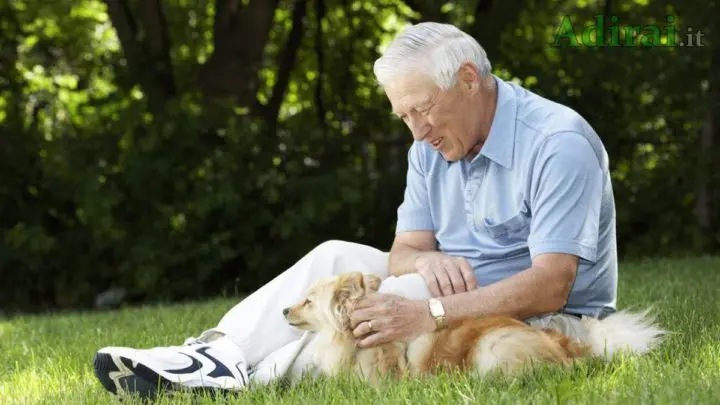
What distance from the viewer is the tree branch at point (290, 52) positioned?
36.4ft

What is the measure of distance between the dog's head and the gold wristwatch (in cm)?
22

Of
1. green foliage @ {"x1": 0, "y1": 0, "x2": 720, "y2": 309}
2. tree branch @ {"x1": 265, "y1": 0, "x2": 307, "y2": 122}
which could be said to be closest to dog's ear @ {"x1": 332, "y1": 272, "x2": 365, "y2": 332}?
green foliage @ {"x1": 0, "y1": 0, "x2": 720, "y2": 309}

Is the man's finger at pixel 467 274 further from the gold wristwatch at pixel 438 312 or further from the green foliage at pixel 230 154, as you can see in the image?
the green foliage at pixel 230 154

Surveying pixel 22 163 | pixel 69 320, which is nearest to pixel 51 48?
pixel 22 163

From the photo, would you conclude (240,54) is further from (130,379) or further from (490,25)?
(130,379)

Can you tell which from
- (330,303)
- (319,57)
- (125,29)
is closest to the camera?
(330,303)

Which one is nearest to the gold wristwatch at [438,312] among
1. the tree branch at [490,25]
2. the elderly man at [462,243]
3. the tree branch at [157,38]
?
the elderly man at [462,243]

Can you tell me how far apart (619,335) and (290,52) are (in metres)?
8.35

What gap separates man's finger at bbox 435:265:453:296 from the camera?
357 cm

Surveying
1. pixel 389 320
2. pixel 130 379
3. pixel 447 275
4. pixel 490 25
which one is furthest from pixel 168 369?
pixel 490 25

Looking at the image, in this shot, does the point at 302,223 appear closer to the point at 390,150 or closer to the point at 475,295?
the point at 390,150

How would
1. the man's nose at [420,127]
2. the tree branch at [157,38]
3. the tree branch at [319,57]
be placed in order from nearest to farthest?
the man's nose at [420,127], the tree branch at [157,38], the tree branch at [319,57]

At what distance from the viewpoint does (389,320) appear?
331cm

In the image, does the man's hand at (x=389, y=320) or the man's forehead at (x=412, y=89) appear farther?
the man's forehead at (x=412, y=89)
